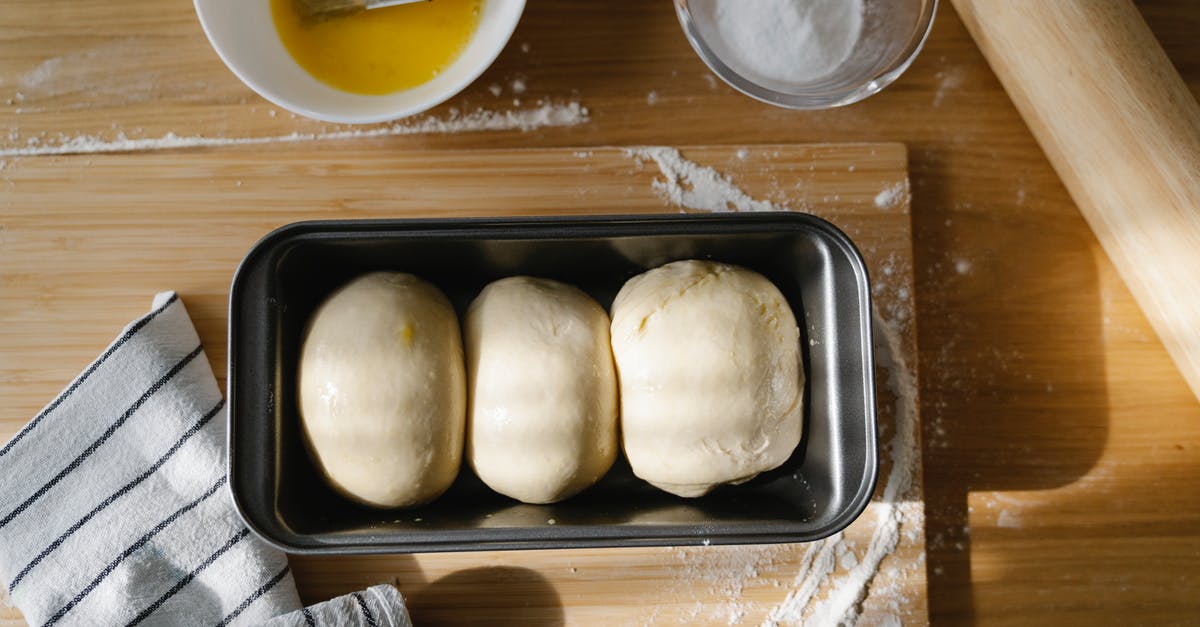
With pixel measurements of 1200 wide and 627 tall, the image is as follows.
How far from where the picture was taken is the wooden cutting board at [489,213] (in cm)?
102

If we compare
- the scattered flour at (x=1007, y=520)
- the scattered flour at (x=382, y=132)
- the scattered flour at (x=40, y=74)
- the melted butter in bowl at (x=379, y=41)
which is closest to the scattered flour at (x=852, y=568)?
the scattered flour at (x=1007, y=520)

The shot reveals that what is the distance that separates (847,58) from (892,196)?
183 millimetres

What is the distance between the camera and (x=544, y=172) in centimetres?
105

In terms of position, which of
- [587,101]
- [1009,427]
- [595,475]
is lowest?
[1009,427]

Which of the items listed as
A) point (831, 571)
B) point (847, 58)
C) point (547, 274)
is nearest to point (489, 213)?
point (547, 274)

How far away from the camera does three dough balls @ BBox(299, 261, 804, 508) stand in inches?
33.4

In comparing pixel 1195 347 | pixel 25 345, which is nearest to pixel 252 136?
pixel 25 345

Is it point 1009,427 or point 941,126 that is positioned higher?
point 941,126

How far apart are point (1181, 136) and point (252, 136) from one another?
1131mm

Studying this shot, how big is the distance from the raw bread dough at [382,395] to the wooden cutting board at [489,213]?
0.19m

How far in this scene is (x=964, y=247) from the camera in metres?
1.10

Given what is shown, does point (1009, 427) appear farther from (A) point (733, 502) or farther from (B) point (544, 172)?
(B) point (544, 172)

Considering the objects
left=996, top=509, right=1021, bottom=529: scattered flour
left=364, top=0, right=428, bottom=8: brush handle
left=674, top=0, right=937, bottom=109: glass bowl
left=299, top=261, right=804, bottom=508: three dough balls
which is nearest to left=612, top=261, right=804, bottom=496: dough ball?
left=299, top=261, right=804, bottom=508: three dough balls

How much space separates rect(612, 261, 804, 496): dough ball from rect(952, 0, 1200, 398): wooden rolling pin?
0.46 metres
